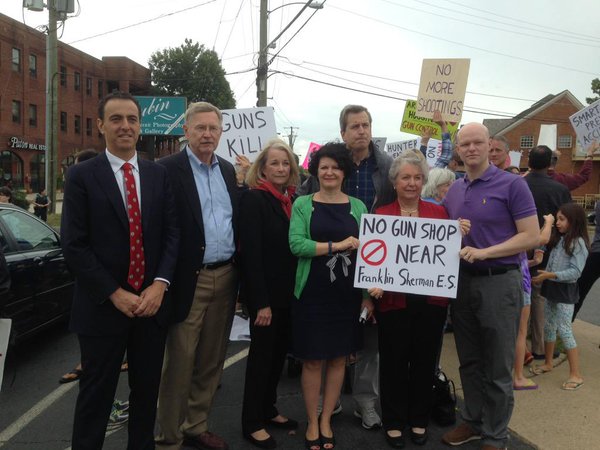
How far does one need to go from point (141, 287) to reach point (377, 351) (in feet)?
6.05

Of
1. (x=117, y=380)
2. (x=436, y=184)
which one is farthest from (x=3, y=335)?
(x=436, y=184)

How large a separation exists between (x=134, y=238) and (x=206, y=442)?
59.9 inches

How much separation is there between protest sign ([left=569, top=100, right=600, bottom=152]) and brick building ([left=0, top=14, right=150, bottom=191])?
95.4 feet

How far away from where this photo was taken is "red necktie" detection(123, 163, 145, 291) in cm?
258

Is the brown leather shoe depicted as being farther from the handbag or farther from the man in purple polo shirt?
the man in purple polo shirt

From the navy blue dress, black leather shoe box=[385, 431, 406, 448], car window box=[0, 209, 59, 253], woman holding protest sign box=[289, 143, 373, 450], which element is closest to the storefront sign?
car window box=[0, 209, 59, 253]

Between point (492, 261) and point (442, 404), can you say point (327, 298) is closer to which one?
Answer: point (492, 261)

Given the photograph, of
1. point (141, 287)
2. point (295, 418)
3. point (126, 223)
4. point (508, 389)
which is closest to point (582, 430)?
point (508, 389)

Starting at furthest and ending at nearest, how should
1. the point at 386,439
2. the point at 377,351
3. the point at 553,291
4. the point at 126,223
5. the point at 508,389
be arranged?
the point at 553,291 < the point at 377,351 < the point at 386,439 < the point at 508,389 < the point at 126,223

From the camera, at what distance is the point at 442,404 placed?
11.9 feet

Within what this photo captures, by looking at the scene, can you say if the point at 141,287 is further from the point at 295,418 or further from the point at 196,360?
the point at 295,418

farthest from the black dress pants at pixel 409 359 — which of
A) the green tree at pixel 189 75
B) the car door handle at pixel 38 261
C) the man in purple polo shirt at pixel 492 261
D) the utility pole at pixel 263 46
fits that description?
the green tree at pixel 189 75

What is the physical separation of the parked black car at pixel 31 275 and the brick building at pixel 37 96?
27046 millimetres

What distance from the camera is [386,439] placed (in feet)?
10.9
